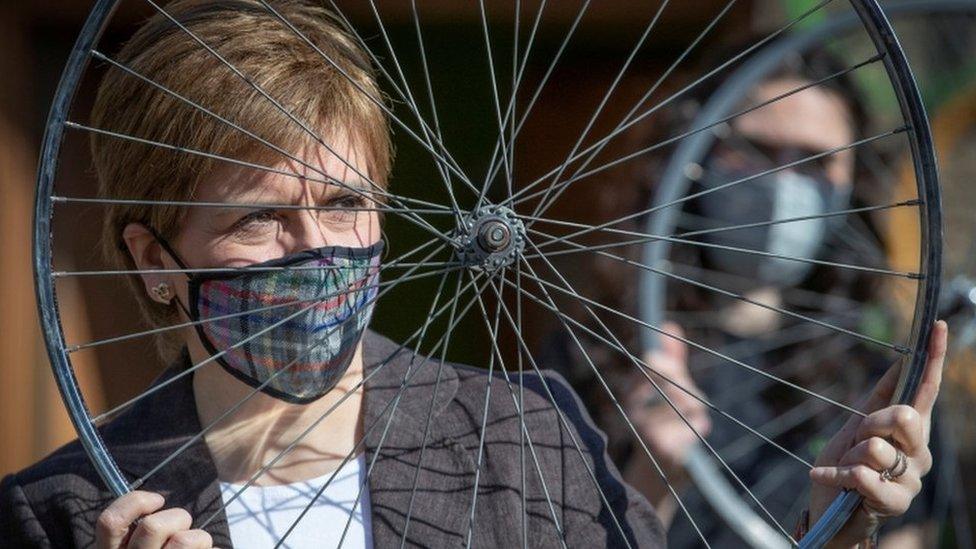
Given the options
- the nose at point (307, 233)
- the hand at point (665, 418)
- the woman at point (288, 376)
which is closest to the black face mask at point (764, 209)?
the hand at point (665, 418)

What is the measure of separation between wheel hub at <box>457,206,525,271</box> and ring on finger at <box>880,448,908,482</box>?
46 centimetres

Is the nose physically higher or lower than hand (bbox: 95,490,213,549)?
higher

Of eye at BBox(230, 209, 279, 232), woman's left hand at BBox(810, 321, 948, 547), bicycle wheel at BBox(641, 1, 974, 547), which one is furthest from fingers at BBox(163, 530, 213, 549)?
bicycle wheel at BBox(641, 1, 974, 547)

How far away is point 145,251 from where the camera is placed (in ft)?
5.83

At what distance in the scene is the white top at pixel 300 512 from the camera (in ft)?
5.52

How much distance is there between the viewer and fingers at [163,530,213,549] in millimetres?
1477

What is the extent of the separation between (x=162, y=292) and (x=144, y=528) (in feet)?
1.25

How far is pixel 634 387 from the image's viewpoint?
2734 millimetres

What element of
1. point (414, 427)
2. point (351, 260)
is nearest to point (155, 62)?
point (351, 260)

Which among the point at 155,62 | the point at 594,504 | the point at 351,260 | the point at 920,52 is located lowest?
the point at 594,504

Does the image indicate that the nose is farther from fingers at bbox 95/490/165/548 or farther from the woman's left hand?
the woman's left hand

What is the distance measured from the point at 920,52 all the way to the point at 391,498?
2.31 m

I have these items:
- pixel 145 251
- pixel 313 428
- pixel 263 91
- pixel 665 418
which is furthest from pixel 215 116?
pixel 665 418

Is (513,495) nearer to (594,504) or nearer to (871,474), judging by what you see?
(594,504)
